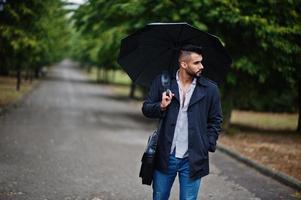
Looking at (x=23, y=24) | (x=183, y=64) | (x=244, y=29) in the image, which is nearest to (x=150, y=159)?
(x=183, y=64)

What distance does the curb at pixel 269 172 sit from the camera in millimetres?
9141

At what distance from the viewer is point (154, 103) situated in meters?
4.90

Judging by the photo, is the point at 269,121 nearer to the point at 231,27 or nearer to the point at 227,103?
the point at 227,103

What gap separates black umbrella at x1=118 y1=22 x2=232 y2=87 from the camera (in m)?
5.30

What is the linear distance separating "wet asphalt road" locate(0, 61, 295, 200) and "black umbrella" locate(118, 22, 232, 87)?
107 inches

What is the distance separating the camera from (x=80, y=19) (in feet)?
58.2

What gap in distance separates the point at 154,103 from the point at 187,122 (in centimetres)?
34

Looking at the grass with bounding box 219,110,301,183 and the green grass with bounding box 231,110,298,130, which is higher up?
the grass with bounding box 219,110,301,183

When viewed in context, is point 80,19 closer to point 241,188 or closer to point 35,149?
point 35,149

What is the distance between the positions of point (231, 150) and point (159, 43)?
25.7 ft

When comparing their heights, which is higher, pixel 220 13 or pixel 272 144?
pixel 220 13

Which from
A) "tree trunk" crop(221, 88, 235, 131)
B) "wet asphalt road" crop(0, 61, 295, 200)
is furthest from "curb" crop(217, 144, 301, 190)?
"tree trunk" crop(221, 88, 235, 131)

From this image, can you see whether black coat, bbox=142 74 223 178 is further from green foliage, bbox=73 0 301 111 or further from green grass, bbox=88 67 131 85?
green grass, bbox=88 67 131 85

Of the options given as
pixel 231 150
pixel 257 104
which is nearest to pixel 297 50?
pixel 231 150
